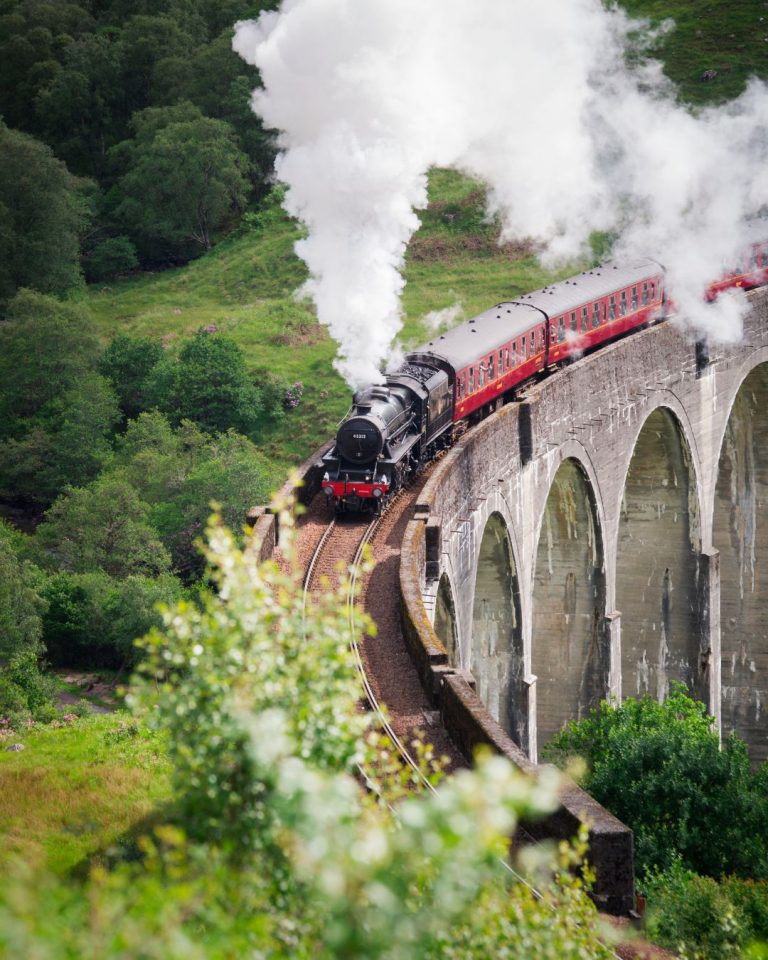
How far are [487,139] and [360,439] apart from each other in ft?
87.2

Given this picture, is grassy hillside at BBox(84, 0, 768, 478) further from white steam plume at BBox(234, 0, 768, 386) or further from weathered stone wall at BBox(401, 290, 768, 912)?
weathered stone wall at BBox(401, 290, 768, 912)

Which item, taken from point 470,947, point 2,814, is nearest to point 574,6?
point 2,814

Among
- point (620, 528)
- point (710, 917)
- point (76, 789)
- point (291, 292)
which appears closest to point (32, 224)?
point (291, 292)

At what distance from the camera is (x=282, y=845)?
7.10 metres

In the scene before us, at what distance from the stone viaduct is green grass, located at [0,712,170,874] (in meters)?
5.29

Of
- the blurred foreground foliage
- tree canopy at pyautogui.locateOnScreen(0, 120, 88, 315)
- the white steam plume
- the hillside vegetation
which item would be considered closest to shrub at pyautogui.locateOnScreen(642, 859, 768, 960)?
the hillside vegetation

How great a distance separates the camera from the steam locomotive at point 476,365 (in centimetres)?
2253

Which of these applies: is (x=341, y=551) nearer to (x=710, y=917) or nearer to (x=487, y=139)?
(x=710, y=917)

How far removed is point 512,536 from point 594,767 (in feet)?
18.6

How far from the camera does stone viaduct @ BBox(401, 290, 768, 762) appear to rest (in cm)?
2498

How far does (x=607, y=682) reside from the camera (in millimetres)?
32031

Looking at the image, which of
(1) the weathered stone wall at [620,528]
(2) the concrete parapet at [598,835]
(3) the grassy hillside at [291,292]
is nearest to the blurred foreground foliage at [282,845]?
(2) the concrete parapet at [598,835]

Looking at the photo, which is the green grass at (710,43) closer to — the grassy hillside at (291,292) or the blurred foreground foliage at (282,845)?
the grassy hillside at (291,292)

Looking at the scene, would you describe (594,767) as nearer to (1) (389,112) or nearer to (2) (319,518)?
(2) (319,518)
